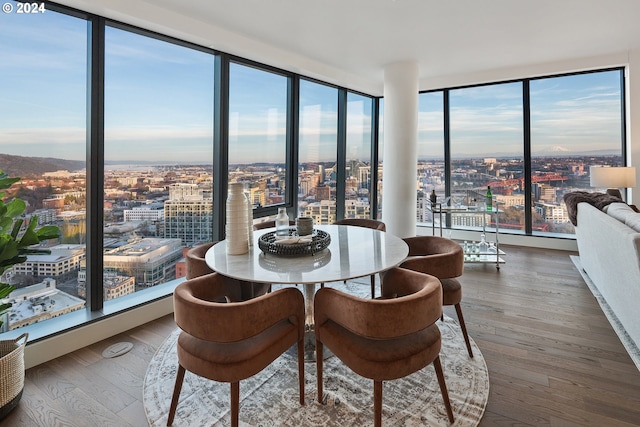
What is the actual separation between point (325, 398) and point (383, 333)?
2.17 ft

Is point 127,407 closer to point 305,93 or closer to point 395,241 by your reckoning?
point 395,241

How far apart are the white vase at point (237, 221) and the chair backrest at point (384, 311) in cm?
66

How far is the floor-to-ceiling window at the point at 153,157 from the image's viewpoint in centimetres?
279

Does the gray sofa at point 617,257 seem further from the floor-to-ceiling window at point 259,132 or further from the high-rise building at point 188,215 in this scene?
the high-rise building at point 188,215

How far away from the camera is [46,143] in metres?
2.40

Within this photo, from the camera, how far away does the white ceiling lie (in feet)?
9.55

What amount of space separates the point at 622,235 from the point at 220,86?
3653 mm

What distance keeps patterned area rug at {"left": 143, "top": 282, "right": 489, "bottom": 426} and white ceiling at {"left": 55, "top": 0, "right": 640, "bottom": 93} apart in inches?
108

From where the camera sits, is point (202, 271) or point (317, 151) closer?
point (202, 271)

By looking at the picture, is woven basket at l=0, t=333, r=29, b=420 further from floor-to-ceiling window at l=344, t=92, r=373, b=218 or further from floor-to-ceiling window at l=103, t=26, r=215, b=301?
floor-to-ceiling window at l=344, t=92, r=373, b=218

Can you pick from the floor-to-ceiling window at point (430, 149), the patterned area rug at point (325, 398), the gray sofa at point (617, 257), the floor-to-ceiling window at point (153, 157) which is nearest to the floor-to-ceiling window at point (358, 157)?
the floor-to-ceiling window at point (430, 149)

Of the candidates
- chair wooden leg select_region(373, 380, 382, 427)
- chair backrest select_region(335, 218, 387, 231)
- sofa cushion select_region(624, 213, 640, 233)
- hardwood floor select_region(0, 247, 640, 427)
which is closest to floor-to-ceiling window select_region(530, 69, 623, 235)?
hardwood floor select_region(0, 247, 640, 427)

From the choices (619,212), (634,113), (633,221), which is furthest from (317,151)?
(634,113)

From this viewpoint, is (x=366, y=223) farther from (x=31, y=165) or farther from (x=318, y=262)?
(x=31, y=165)
